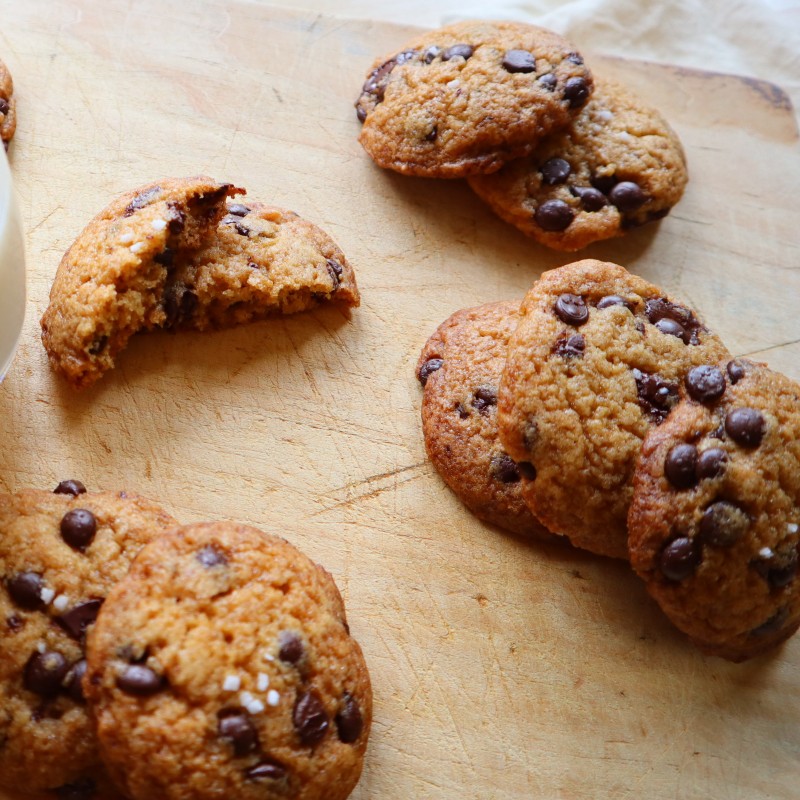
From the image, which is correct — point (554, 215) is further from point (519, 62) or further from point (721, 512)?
point (721, 512)

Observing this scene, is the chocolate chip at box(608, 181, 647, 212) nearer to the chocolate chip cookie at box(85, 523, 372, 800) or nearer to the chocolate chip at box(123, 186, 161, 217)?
the chocolate chip at box(123, 186, 161, 217)

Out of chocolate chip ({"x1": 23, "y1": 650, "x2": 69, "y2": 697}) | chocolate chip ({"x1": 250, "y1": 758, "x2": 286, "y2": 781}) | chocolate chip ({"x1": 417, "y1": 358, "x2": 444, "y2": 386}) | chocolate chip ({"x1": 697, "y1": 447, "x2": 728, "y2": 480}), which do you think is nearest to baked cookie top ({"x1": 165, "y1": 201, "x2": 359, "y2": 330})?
chocolate chip ({"x1": 417, "y1": 358, "x2": 444, "y2": 386})

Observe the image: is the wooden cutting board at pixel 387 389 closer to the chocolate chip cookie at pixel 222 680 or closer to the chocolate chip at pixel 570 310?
the chocolate chip cookie at pixel 222 680

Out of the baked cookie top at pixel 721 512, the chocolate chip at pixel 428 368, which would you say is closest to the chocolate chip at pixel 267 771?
the baked cookie top at pixel 721 512

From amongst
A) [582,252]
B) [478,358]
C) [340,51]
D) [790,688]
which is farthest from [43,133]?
[790,688]

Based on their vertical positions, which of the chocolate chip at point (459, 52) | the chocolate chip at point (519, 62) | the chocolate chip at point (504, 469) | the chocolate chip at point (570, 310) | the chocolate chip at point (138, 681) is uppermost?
the chocolate chip at point (519, 62)
